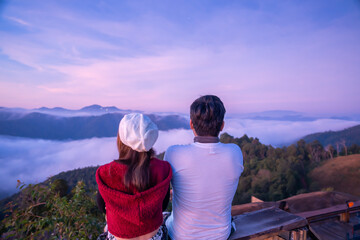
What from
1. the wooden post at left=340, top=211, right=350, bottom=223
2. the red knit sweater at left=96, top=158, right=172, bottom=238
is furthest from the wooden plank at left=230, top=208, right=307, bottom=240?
the wooden post at left=340, top=211, right=350, bottom=223

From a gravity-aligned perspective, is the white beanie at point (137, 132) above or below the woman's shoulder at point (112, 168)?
above

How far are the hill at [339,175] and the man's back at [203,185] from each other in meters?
10.5

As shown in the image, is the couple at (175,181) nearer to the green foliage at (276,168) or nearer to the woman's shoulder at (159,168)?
the woman's shoulder at (159,168)

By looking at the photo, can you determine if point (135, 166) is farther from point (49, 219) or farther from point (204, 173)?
point (49, 219)

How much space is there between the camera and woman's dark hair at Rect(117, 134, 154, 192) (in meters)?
1.11

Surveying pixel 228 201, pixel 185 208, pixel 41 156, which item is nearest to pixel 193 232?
pixel 185 208

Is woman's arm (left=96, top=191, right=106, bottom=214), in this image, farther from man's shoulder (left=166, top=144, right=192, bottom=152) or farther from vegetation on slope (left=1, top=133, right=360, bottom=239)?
vegetation on slope (left=1, top=133, right=360, bottom=239)

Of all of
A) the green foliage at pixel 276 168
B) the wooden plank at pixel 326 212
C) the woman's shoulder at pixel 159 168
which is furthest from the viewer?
the green foliage at pixel 276 168

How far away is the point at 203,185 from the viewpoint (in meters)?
1.35

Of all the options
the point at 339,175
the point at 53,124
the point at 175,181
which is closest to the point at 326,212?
the point at 175,181

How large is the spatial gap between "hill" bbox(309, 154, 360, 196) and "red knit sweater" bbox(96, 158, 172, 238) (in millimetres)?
10941

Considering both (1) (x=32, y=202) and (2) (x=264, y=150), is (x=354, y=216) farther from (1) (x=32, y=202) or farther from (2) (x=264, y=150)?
(2) (x=264, y=150)

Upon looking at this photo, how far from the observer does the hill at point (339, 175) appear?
957cm

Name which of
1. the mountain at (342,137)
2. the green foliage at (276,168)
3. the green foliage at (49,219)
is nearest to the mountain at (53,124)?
the green foliage at (276,168)
